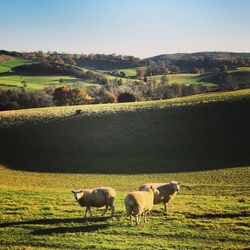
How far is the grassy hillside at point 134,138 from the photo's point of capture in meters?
53.0

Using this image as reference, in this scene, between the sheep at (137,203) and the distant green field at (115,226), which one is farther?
the sheep at (137,203)

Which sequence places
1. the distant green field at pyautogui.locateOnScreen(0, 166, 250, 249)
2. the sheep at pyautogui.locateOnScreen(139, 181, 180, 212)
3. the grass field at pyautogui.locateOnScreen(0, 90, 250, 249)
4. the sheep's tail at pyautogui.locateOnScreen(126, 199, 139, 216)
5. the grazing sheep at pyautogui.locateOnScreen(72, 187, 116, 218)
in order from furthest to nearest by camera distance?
the sheep at pyautogui.locateOnScreen(139, 181, 180, 212) → the grazing sheep at pyautogui.locateOnScreen(72, 187, 116, 218) → the sheep's tail at pyautogui.locateOnScreen(126, 199, 139, 216) → the grass field at pyautogui.locateOnScreen(0, 90, 250, 249) → the distant green field at pyautogui.locateOnScreen(0, 166, 250, 249)

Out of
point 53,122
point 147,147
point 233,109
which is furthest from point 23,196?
point 233,109

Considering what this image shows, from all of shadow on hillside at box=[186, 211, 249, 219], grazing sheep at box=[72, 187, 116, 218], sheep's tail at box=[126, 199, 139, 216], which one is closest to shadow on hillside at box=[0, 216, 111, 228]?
grazing sheep at box=[72, 187, 116, 218]

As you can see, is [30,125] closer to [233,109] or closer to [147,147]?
[147,147]

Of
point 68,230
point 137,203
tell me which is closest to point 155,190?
point 137,203

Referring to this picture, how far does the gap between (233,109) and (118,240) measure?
5420 centimetres

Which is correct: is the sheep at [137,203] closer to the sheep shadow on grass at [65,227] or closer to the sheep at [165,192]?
the sheep shadow on grass at [65,227]

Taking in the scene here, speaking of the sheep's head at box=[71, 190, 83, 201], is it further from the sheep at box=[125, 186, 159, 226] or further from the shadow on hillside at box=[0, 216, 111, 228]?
the sheep at box=[125, 186, 159, 226]

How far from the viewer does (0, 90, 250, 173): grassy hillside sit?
53000mm

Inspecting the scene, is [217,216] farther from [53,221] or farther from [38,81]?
[38,81]

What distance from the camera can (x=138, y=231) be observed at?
1850cm

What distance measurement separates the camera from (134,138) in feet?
202

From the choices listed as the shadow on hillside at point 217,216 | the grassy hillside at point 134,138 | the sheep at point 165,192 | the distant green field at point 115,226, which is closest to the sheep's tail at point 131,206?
the distant green field at point 115,226
